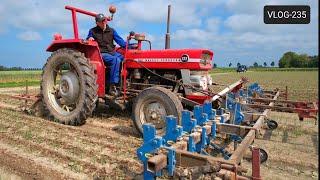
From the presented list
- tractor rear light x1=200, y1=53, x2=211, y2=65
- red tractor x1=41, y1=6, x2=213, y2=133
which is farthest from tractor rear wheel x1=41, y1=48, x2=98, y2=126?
tractor rear light x1=200, y1=53, x2=211, y2=65

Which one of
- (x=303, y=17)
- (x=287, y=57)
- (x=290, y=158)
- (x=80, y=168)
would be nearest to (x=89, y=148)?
(x=80, y=168)

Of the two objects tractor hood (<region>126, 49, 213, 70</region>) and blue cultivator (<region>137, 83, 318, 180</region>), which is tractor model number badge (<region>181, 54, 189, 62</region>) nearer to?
tractor hood (<region>126, 49, 213, 70</region>)

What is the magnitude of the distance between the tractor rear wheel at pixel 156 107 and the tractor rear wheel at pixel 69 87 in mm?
1029

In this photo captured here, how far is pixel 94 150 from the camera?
500 centimetres

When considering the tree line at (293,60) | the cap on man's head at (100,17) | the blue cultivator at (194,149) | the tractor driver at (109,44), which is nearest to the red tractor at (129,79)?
the tractor driver at (109,44)

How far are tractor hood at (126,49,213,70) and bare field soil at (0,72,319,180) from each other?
123 centimetres

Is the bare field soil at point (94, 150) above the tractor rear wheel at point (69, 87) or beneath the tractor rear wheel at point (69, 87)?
beneath

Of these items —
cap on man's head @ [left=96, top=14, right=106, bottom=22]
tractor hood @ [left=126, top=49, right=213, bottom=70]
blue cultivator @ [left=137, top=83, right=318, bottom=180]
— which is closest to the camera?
blue cultivator @ [left=137, top=83, right=318, bottom=180]

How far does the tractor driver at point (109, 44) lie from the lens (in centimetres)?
668

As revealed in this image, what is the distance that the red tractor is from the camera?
5.77 m

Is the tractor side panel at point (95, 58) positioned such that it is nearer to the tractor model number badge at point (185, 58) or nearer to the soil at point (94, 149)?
the soil at point (94, 149)

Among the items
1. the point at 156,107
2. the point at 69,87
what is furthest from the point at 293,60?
the point at 156,107

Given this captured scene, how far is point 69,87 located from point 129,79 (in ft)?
3.74

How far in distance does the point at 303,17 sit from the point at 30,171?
396cm
